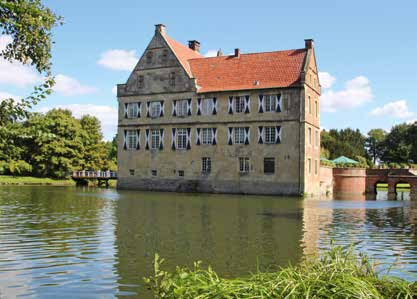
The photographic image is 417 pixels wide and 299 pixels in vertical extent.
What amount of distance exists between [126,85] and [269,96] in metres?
14.0

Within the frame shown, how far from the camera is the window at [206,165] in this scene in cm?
4197

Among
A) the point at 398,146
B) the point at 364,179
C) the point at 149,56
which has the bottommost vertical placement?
the point at 364,179

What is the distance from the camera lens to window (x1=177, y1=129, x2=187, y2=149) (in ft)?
141

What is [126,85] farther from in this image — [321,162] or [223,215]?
[223,215]

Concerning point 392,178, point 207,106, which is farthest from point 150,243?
point 392,178

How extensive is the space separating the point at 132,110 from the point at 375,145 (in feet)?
217

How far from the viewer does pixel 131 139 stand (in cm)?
4584

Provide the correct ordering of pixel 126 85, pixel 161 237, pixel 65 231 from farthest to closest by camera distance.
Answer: pixel 126 85, pixel 65 231, pixel 161 237

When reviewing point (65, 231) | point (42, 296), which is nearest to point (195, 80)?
point (65, 231)

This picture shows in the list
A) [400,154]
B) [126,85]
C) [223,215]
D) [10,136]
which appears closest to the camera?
[10,136]

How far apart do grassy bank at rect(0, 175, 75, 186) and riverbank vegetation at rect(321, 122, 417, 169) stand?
33.7 meters

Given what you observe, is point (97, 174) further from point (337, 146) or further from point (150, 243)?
point (150, 243)

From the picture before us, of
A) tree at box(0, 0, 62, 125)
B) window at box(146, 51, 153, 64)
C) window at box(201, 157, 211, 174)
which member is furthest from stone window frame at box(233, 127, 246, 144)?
tree at box(0, 0, 62, 125)

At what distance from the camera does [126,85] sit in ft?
151
